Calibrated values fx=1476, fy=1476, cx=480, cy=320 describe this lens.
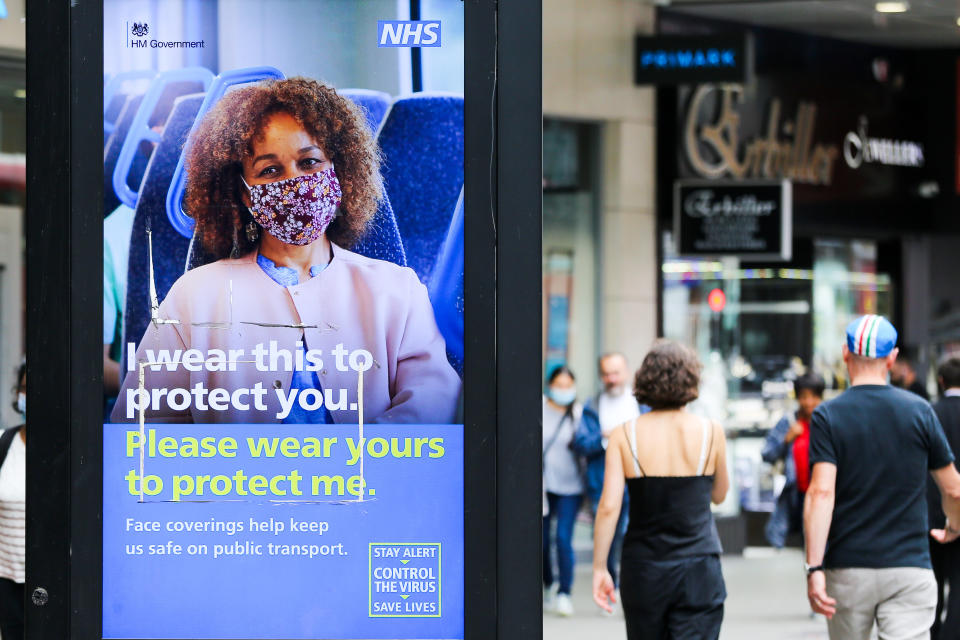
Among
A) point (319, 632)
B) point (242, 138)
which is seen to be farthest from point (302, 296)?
point (319, 632)

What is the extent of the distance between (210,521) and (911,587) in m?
3.34

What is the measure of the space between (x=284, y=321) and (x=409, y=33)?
2.21ft

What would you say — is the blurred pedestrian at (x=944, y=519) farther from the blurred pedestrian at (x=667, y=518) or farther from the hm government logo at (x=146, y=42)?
the hm government logo at (x=146, y=42)

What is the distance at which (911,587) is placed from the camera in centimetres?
559

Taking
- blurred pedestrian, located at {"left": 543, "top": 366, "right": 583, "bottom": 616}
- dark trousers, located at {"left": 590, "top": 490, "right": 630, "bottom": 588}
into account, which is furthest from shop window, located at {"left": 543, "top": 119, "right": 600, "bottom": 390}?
blurred pedestrian, located at {"left": 543, "top": 366, "right": 583, "bottom": 616}

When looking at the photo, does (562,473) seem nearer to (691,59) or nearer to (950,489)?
(691,59)

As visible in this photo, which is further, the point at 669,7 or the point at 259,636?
the point at 669,7

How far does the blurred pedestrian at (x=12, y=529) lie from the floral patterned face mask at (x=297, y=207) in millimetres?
3964

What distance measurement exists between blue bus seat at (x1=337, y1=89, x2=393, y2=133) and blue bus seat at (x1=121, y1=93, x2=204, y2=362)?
33 cm

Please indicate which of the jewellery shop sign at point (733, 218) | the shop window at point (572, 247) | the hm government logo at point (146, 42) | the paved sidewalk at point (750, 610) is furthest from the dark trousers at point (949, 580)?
the jewellery shop sign at point (733, 218)

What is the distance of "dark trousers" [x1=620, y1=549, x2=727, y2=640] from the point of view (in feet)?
18.6

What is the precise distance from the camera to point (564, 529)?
36.1 ft

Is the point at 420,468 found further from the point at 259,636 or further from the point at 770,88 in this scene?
the point at 770,88

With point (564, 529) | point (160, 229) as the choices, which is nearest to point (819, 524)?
point (160, 229)
